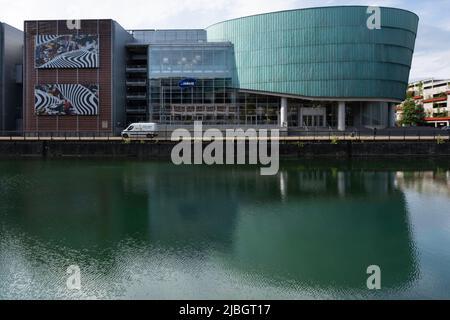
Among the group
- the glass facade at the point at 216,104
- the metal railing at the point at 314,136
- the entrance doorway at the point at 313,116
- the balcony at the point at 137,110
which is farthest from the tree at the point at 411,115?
the balcony at the point at 137,110

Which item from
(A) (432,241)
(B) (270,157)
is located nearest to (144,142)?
(B) (270,157)

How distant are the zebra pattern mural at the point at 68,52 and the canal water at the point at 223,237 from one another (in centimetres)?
3349

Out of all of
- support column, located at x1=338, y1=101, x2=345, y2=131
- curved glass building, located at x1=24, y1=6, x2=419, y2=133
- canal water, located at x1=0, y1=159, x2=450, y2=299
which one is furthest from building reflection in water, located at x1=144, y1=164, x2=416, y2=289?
curved glass building, located at x1=24, y1=6, x2=419, y2=133

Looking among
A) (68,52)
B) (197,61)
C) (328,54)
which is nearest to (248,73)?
(197,61)

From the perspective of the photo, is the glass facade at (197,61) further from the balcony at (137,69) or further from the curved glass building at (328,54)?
the balcony at (137,69)

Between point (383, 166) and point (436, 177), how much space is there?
7.39 metres

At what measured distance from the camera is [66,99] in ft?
216

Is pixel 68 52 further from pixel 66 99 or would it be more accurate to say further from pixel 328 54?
pixel 328 54

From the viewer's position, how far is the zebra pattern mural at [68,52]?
6525cm

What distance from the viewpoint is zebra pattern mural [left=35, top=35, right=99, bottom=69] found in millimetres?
65250

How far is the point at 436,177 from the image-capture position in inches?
1444

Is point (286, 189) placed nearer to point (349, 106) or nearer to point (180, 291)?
point (180, 291)

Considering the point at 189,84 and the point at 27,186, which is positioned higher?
the point at 189,84

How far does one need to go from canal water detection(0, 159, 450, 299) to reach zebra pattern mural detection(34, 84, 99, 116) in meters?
31.4
